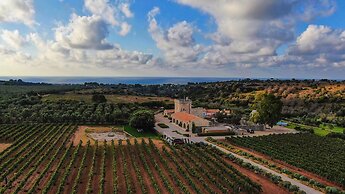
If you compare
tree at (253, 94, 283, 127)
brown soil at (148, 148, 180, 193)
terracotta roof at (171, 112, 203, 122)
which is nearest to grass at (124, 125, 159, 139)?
terracotta roof at (171, 112, 203, 122)

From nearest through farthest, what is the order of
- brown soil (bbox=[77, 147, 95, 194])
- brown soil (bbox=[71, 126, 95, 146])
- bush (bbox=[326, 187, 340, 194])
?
brown soil (bbox=[77, 147, 95, 194]) < bush (bbox=[326, 187, 340, 194]) < brown soil (bbox=[71, 126, 95, 146])

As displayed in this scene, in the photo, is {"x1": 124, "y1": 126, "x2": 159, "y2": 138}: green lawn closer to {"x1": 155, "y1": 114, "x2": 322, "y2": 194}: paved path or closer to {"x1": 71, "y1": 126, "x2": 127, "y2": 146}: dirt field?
{"x1": 155, "y1": 114, "x2": 322, "y2": 194}: paved path

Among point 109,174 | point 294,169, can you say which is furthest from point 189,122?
point 109,174

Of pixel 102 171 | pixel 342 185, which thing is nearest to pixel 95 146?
pixel 102 171

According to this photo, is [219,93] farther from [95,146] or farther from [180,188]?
[180,188]

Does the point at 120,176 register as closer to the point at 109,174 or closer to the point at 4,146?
the point at 109,174

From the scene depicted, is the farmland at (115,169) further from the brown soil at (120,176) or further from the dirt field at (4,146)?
the dirt field at (4,146)

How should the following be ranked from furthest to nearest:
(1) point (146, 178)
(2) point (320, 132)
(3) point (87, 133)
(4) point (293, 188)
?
(2) point (320, 132) → (3) point (87, 133) → (1) point (146, 178) → (4) point (293, 188)
